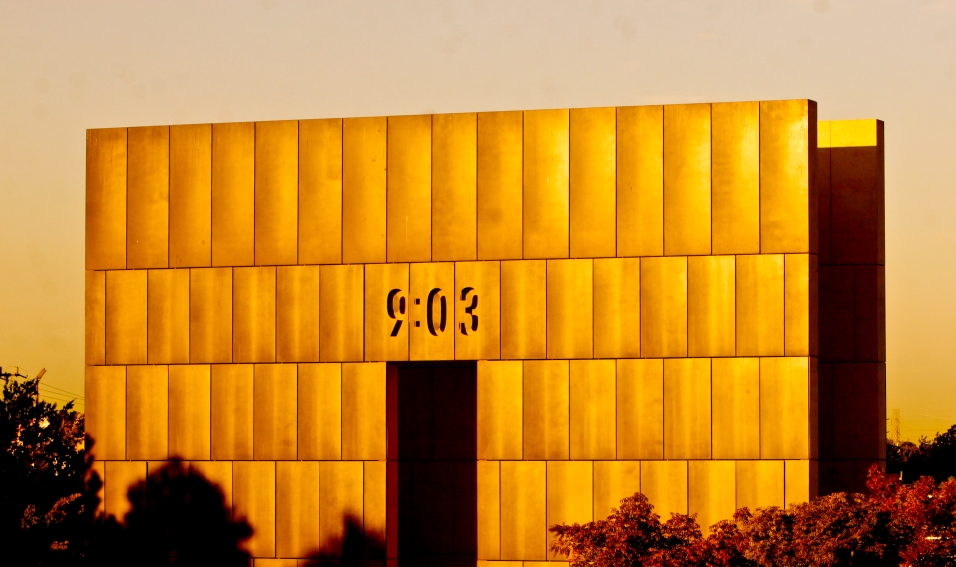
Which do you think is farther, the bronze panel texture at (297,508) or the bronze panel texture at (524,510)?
the bronze panel texture at (297,508)

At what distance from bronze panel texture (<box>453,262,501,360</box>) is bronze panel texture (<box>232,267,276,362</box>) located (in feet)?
13.6

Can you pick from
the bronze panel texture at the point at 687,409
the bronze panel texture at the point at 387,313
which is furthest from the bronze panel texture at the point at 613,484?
the bronze panel texture at the point at 387,313

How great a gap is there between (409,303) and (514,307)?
226 centimetres

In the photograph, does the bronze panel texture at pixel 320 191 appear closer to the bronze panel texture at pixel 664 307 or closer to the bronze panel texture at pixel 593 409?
the bronze panel texture at pixel 593 409

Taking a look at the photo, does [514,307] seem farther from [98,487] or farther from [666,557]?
[98,487]

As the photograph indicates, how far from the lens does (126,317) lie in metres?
29.7

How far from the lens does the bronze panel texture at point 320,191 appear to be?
28.8 m

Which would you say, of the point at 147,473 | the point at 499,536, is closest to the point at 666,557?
the point at 499,536

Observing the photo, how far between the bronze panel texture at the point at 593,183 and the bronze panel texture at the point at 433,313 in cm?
279

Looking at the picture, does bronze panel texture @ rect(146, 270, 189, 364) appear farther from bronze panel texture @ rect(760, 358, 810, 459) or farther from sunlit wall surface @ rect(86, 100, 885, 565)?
bronze panel texture @ rect(760, 358, 810, 459)

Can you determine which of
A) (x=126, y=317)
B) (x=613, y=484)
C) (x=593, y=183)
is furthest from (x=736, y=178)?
(x=126, y=317)

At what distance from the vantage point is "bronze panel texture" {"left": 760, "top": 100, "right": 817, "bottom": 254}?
2706cm

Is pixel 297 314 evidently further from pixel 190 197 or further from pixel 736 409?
pixel 736 409

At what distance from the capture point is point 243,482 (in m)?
28.7
